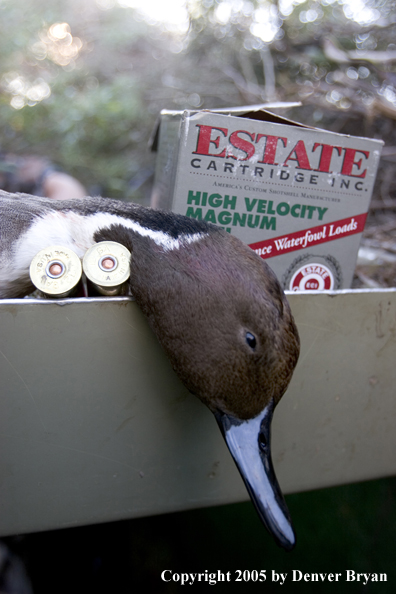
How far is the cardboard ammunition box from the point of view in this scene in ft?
3.65

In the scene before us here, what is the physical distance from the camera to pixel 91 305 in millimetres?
823

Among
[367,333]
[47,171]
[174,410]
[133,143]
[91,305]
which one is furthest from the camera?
[133,143]

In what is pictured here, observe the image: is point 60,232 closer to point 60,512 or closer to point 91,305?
point 91,305

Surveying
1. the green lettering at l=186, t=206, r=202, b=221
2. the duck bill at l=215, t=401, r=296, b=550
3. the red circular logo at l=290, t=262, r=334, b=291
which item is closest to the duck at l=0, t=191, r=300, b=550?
the duck bill at l=215, t=401, r=296, b=550

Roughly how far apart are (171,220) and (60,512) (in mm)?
663

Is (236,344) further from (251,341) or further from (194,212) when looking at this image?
(194,212)

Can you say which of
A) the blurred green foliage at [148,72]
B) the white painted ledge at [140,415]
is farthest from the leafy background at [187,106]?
the white painted ledge at [140,415]

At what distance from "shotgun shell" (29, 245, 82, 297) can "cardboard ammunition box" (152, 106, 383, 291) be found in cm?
35

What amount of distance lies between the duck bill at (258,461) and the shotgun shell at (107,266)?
340mm

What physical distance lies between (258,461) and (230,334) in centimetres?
25

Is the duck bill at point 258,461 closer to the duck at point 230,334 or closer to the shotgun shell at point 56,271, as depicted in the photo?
the duck at point 230,334

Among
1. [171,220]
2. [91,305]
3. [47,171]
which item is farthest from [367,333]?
[47,171]

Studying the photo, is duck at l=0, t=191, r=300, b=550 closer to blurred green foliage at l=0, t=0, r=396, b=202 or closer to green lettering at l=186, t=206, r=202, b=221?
green lettering at l=186, t=206, r=202, b=221

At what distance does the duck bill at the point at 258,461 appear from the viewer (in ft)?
2.64
